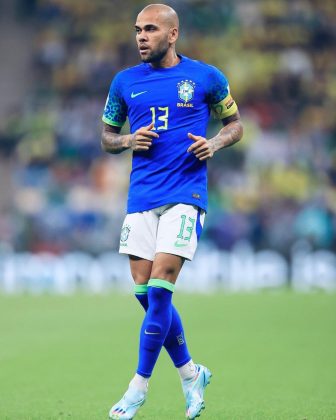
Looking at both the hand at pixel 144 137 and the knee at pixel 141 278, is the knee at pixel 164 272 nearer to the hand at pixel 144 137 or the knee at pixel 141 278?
the knee at pixel 141 278

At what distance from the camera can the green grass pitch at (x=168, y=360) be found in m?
6.73

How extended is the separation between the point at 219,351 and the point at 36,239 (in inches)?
374

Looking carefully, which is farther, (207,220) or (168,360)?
(207,220)

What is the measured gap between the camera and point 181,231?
237 inches

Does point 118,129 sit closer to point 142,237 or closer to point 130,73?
point 130,73

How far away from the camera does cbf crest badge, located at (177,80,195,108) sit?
6.16 m

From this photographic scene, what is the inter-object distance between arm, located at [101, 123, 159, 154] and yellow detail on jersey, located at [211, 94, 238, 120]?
0.51m

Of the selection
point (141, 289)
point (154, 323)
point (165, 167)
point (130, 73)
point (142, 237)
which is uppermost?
point (130, 73)

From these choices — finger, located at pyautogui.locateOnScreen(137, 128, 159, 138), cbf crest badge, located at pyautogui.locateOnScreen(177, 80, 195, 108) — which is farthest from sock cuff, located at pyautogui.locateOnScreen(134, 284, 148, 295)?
cbf crest badge, located at pyautogui.locateOnScreen(177, 80, 195, 108)

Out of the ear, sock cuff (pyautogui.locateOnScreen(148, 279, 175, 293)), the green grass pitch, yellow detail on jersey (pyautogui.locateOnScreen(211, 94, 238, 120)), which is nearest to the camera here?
sock cuff (pyautogui.locateOnScreen(148, 279, 175, 293))

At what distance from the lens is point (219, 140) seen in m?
6.27

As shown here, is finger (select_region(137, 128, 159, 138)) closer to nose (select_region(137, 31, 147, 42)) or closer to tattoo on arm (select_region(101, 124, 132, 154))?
tattoo on arm (select_region(101, 124, 132, 154))

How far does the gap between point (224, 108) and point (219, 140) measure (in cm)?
23

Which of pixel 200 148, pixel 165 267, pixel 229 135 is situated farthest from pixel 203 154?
pixel 165 267
